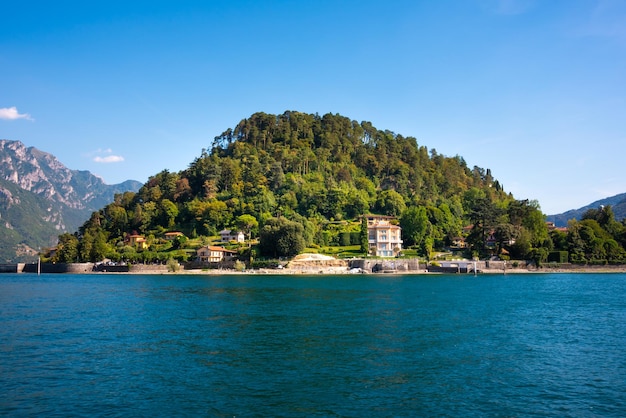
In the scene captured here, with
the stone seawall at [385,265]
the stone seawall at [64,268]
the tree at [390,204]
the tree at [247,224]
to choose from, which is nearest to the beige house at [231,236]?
the tree at [247,224]

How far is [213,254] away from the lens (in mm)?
96438

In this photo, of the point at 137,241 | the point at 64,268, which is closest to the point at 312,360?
A: the point at 137,241

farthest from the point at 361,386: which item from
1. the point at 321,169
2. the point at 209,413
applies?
the point at 321,169

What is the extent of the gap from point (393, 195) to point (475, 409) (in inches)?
4389

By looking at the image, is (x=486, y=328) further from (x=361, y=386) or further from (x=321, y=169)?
(x=321, y=169)

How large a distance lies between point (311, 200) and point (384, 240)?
2463 cm

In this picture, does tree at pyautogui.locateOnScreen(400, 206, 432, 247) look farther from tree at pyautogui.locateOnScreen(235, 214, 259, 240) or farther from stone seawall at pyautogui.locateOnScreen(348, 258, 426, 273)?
tree at pyautogui.locateOnScreen(235, 214, 259, 240)

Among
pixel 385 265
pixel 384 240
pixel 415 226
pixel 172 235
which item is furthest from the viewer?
pixel 172 235

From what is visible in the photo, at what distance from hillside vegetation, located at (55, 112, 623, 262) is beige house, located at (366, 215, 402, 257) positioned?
4971mm

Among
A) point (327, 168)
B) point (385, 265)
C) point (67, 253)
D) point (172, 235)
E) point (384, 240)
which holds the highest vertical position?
point (327, 168)

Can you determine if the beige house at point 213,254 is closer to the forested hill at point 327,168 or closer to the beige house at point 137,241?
the beige house at point 137,241

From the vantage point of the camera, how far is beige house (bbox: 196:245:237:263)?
9644cm

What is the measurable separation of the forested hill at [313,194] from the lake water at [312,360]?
5861 centimetres

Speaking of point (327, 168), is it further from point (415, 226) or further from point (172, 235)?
point (172, 235)
